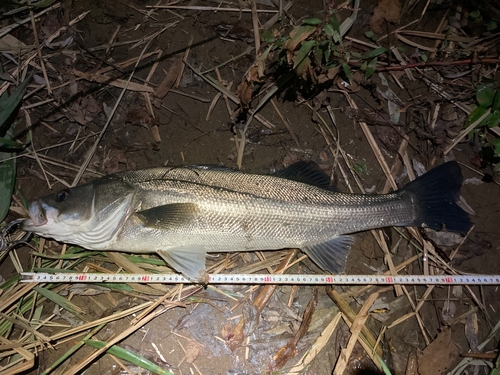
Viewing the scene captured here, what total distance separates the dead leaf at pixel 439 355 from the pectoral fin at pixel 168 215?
8.47 feet

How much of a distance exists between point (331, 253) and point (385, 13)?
8.99ft

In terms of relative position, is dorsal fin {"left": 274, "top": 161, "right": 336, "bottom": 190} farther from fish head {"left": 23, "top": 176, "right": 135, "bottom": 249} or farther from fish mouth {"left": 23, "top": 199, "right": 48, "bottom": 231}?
fish mouth {"left": 23, "top": 199, "right": 48, "bottom": 231}

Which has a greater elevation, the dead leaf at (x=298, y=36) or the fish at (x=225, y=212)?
the dead leaf at (x=298, y=36)

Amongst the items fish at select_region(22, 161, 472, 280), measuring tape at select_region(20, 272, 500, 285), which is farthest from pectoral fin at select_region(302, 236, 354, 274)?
measuring tape at select_region(20, 272, 500, 285)

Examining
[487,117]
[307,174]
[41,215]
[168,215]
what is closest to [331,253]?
[307,174]

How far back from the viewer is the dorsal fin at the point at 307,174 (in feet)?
10.4

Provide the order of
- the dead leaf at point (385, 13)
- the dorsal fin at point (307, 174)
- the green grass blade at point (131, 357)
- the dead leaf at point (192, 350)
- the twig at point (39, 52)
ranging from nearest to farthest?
1. the green grass blade at point (131, 357)
2. the dead leaf at point (192, 350)
3. the dorsal fin at point (307, 174)
4. the twig at point (39, 52)
5. the dead leaf at point (385, 13)

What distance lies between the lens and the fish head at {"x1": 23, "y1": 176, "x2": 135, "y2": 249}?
279 centimetres

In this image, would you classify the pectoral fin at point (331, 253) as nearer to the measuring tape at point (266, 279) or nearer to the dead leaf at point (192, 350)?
the measuring tape at point (266, 279)

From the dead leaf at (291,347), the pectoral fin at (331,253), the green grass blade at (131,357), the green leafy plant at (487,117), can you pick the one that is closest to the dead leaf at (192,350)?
the green grass blade at (131,357)

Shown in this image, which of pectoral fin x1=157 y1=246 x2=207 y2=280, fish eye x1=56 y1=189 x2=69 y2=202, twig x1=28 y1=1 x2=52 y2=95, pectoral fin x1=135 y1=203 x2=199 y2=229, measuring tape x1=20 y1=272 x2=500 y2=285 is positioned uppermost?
twig x1=28 y1=1 x2=52 y2=95

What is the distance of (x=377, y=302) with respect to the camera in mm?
3232

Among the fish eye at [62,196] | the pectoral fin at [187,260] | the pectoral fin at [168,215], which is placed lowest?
the pectoral fin at [187,260]

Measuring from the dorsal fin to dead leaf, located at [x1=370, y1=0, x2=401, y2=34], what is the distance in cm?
184
